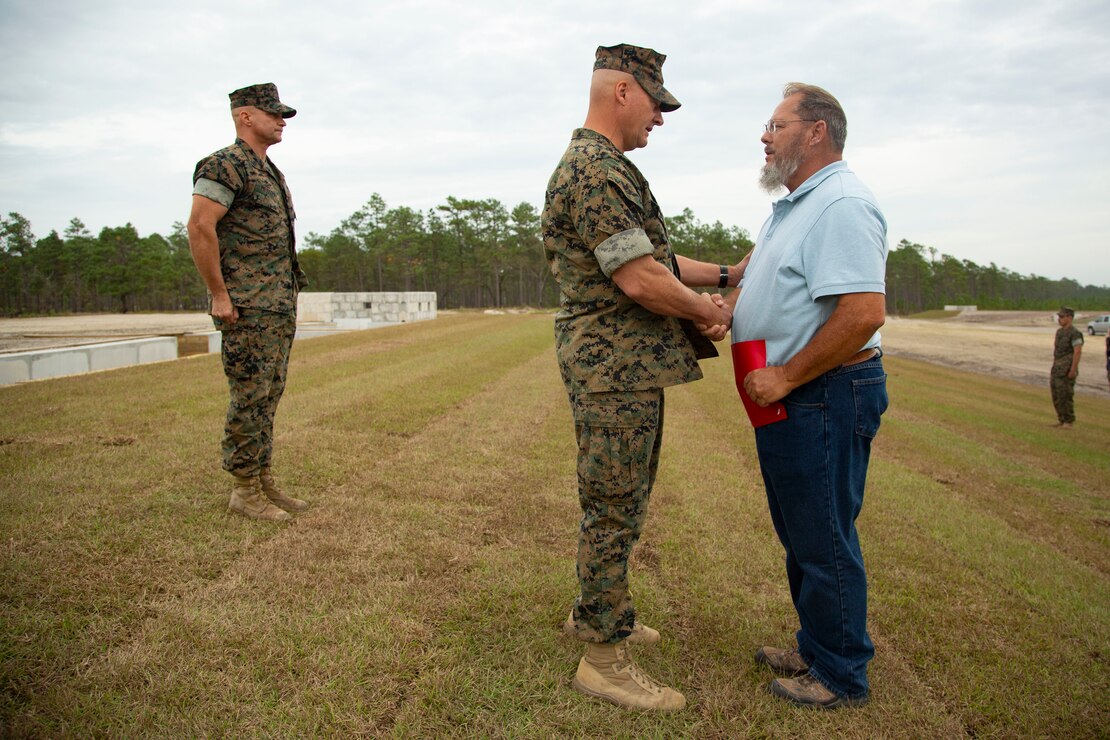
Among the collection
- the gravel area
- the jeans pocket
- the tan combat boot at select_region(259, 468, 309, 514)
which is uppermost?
the jeans pocket

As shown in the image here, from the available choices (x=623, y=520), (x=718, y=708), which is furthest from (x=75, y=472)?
(x=718, y=708)

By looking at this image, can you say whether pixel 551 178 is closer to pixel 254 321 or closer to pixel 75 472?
pixel 254 321

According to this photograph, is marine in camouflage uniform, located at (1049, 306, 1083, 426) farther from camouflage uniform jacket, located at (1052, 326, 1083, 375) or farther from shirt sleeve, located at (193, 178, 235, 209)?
shirt sleeve, located at (193, 178, 235, 209)

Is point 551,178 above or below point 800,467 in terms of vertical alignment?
above

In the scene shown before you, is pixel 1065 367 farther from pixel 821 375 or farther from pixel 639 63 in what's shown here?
pixel 639 63

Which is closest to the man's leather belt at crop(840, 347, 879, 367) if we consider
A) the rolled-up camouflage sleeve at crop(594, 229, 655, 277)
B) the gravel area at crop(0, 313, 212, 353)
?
the rolled-up camouflage sleeve at crop(594, 229, 655, 277)

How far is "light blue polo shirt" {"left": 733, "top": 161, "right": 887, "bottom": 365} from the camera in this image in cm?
217

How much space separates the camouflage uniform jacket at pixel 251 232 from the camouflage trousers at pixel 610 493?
2.35 m

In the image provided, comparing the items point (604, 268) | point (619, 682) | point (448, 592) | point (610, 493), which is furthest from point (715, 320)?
point (448, 592)

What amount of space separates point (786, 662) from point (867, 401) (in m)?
1.11

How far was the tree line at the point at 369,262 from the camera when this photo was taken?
62500 millimetres

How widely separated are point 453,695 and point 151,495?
2781mm

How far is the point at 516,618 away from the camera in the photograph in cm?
291

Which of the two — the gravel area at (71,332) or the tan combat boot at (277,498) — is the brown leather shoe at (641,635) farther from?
the gravel area at (71,332)
